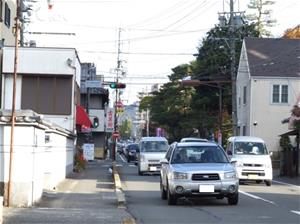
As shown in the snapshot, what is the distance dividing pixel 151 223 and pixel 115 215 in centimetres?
117

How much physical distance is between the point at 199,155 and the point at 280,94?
107 feet

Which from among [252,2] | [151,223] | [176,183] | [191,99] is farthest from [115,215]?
[252,2]

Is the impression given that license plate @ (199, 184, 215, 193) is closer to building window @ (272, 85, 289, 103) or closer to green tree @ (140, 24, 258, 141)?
building window @ (272, 85, 289, 103)

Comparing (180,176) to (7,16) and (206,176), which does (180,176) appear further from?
(7,16)

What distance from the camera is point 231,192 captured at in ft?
57.0

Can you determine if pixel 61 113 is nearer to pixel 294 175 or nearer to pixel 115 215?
pixel 294 175

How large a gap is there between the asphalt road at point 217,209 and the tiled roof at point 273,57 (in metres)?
27.8

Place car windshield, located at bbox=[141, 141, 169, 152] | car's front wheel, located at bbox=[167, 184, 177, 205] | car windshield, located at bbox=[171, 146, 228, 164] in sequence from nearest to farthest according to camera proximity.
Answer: car's front wheel, located at bbox=[167, 184, 177, 205]
car windshield, located at bbox=[171, 146, 228, 164]
car windshield, located at bbox=[141, 141, 169, 152]

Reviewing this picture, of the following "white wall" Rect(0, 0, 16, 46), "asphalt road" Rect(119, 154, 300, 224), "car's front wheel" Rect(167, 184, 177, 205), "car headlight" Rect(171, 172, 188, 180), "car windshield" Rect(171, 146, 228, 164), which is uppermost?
"white wall" Rect(0, 0, 16, 46)

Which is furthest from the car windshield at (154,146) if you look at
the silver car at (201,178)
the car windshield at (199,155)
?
the silver car at (201,178)

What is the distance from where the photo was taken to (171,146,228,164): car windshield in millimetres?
18375

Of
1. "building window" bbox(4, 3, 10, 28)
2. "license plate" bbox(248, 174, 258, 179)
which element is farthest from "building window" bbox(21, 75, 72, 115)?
"license plate" bbox(248, 174, 258, 179)

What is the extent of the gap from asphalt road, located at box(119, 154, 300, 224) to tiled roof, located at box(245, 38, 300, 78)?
27.8 meters

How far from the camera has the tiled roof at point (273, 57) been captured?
164 ft
